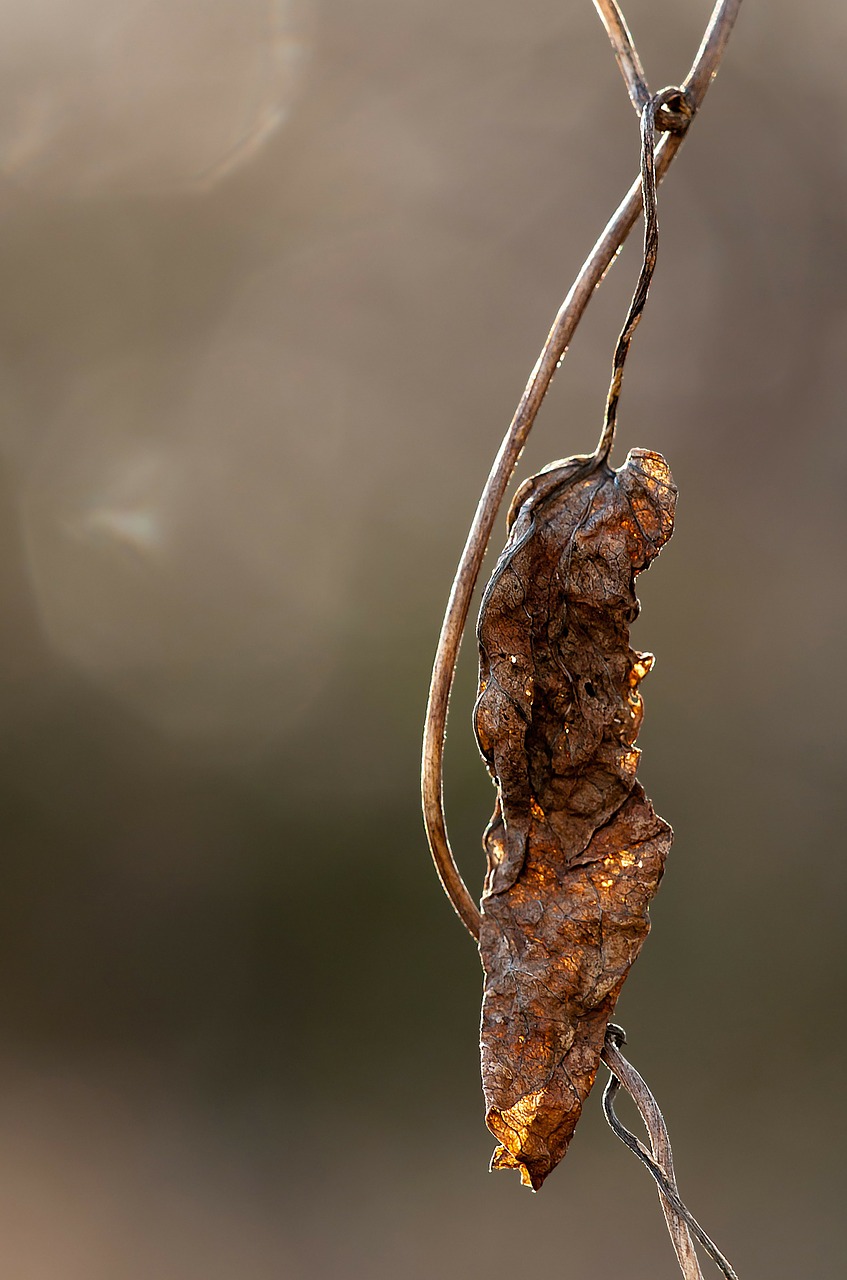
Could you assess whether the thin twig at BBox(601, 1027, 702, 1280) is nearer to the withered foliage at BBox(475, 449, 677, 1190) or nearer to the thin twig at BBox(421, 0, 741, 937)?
the withered foliage at BBox(475, 449, 677, 1190)

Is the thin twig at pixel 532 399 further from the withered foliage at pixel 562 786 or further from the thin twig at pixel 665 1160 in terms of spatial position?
the thin twig at pixel 665 1160

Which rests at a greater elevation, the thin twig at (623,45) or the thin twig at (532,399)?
the thin twig at (623,45)

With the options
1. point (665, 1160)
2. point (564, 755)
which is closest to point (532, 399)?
point (564, 755)

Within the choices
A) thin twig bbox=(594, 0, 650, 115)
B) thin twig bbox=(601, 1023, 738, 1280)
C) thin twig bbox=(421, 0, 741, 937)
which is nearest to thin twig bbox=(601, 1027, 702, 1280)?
thin twig bbox=(601, 1023, 738, 1280)

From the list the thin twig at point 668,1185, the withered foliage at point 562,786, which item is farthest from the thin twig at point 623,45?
the thin twig at point 668,1185

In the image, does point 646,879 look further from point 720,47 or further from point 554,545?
point 720,47

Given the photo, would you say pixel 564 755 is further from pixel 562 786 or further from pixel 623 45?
pixel 623 45

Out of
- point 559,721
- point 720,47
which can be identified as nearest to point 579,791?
point 559,721
